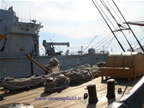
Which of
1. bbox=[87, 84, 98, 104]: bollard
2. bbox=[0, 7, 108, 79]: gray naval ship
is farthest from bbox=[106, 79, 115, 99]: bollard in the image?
bbox=[0, 7, 108, 79]: gray naval ship

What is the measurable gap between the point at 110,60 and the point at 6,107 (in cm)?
416

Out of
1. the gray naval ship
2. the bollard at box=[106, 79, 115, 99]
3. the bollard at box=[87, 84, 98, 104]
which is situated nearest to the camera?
the bollard at box=[87, 84, 98, 104]

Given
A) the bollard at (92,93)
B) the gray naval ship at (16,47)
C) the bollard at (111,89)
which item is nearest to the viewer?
the bollard at (92,93)

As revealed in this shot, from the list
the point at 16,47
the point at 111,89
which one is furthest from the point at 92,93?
the point at 16,47

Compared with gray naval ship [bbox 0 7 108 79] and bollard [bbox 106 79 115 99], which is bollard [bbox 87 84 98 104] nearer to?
bollard [bbox 106 79 115 99]

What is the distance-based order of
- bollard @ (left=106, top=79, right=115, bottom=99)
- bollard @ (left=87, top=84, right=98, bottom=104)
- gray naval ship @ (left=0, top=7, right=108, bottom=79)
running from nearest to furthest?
1. bollard @ (left=87, top=84, right=98, bottom=104)
2. bollard @ (left=106, top=79, right=115, bottom=99)
3. gray naval ship @ (left=0, top=7, right=108, bottom=79)

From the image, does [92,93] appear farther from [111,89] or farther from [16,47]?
[16,47]

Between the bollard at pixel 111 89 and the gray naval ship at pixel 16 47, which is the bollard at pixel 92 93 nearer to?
the bollard at pixel 111 89

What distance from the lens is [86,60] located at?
87.5 feet

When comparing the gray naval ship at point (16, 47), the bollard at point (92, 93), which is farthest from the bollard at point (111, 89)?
the gray naval ship at point (16, 47)

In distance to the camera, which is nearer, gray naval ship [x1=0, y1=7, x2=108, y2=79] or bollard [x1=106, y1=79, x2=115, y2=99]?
bollard [x1=106, y1=79, x2=115, y2=99]

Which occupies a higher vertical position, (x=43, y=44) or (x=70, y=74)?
(x=43, y=44)

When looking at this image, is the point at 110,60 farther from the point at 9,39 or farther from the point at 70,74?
the point at 9,39

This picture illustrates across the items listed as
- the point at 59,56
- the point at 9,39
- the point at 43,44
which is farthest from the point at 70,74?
the point at 43,44
